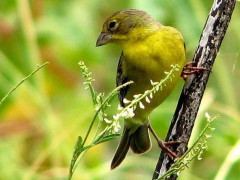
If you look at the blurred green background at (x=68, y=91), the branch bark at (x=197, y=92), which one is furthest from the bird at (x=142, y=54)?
the branch bark at (x=197, y=92)

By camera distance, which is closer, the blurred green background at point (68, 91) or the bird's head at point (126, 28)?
the bird's head at point (126, 28)

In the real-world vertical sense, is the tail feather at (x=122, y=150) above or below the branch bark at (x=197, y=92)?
below

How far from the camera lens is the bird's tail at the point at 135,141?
3.36m

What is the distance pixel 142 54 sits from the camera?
305cm

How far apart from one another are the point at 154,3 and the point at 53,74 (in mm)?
1151

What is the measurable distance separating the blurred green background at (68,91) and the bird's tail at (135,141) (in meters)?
0.08

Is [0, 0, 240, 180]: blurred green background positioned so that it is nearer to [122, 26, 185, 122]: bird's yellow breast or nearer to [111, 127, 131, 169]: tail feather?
[111, 127, 131, 169]: tail feather

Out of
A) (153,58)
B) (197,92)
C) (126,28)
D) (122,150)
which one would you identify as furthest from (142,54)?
(197,92)

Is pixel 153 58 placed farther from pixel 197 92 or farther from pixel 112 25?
pixel 197 92

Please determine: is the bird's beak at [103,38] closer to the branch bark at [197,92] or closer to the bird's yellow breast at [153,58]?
the bird's yellow breast at [153,58]

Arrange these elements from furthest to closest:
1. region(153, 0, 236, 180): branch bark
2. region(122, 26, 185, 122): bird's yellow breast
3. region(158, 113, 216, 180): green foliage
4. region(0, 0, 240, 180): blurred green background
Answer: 1. region(0, 0, 240, 180): blurred green background
2. region(122, 26, 185, 122): bird's yellow breast
3. region(153, 0, 236, 180): branch bark
4. region(158, 113, 216, 180): green foliage

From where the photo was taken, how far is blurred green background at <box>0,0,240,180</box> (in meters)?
3.53

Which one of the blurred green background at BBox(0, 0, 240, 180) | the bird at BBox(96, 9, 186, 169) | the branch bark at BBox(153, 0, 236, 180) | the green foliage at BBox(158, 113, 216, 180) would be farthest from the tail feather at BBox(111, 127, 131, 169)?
the green foliage at BBox(158, 113, 216, 180)

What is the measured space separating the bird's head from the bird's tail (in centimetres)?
47
